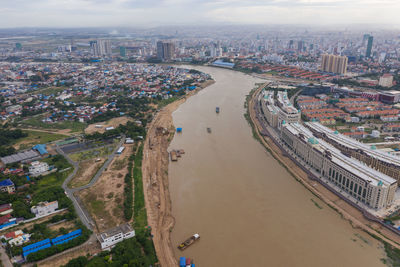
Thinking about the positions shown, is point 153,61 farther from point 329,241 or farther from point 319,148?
point 329,241

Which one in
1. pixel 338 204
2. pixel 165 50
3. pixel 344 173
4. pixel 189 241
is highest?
pixel 165 50

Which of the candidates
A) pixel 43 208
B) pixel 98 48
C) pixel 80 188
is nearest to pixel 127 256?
pixel 43 208

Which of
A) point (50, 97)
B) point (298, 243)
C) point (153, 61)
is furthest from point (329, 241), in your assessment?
point (153, 61)

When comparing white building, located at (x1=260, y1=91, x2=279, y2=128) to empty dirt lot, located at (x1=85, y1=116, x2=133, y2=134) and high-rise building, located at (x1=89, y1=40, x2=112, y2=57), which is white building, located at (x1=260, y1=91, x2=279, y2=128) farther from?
high-rise building, located at (x1=89, y1=40, x2=112, y2=57)

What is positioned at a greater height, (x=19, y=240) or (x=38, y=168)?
(x=38, y=168)

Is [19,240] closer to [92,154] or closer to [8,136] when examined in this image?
[92,154]

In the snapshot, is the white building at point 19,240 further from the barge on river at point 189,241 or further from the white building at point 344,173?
the white building at point 344,173

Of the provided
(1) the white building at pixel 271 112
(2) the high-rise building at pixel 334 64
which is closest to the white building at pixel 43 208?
(1) the white building at pixel 271 112
